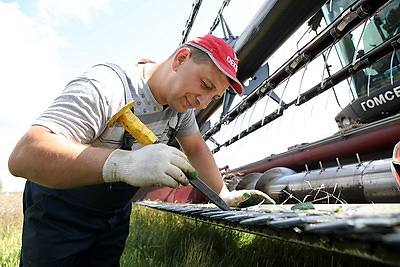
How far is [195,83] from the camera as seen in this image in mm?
1680

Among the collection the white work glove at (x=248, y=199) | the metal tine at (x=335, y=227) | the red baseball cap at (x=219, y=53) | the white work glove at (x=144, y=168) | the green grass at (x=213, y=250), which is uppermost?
the red baseball cap at (x=219, y=53)

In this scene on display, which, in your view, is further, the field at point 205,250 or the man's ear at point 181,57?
the field at point 205,250

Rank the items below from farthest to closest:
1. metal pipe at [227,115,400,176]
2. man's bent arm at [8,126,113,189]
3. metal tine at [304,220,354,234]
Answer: metal pipe at [227,115,400,176] → man's bent arm at [8,126,113,189] → metal tine at [304,220,354,234]

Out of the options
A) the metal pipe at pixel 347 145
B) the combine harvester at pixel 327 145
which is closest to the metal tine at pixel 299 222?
the combine harvester at pixel 327 145

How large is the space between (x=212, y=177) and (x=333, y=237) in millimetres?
1606

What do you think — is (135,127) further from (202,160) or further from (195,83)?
(202,160)

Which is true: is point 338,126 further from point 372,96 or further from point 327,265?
point 327,265

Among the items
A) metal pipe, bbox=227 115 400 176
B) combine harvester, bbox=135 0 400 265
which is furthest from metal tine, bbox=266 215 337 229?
metal pipe, bbox=227 115 400 176

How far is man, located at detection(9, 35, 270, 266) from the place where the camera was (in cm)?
124

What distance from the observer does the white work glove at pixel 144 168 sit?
49.4 inches

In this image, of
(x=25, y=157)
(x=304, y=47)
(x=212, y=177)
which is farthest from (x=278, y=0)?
(x=25, y=157)

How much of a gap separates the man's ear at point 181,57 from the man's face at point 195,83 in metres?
0.01

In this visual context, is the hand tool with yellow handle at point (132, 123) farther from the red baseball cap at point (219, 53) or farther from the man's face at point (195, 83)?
the red baseball cap at point (219, 53)

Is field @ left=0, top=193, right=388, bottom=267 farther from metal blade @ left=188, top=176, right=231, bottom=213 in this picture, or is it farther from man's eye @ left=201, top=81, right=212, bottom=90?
man's eye @ left=201, top=81, right=212, bottom=90
